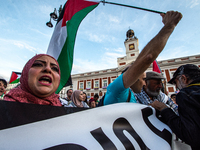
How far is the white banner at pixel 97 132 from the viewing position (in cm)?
51

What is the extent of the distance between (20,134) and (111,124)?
22.7 inches

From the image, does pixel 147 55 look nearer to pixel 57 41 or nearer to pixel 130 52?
pixel 57 41

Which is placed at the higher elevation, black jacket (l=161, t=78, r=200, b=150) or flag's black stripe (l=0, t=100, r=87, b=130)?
flag's black stripe (l=0, t=100, r=87, b=130)

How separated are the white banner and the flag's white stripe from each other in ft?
5.80

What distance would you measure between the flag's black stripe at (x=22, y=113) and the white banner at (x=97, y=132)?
24 mm

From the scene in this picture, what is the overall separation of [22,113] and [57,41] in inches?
76.9

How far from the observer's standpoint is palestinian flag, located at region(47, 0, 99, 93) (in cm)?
210

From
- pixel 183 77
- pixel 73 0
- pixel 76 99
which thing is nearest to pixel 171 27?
pixel 183 77

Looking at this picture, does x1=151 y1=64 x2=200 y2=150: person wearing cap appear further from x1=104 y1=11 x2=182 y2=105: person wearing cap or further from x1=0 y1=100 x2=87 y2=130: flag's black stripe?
x1=0 y1=100 x2=87 y2=130: flag's black stripe

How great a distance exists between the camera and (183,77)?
1.54 m

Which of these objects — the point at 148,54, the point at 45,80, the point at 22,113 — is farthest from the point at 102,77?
the point at 22,113

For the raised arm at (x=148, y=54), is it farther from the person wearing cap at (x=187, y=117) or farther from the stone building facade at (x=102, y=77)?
the stone building facade at (x=102, y=77)

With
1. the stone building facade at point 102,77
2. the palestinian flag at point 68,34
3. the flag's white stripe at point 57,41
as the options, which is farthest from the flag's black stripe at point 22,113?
the stone building facade at point 102,77

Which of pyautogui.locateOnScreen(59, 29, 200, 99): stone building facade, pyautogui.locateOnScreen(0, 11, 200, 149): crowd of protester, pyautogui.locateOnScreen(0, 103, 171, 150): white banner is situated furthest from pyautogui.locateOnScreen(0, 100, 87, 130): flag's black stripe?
pyautogui.locateOnScreen(59, 29, 200, 99): stone building facade
